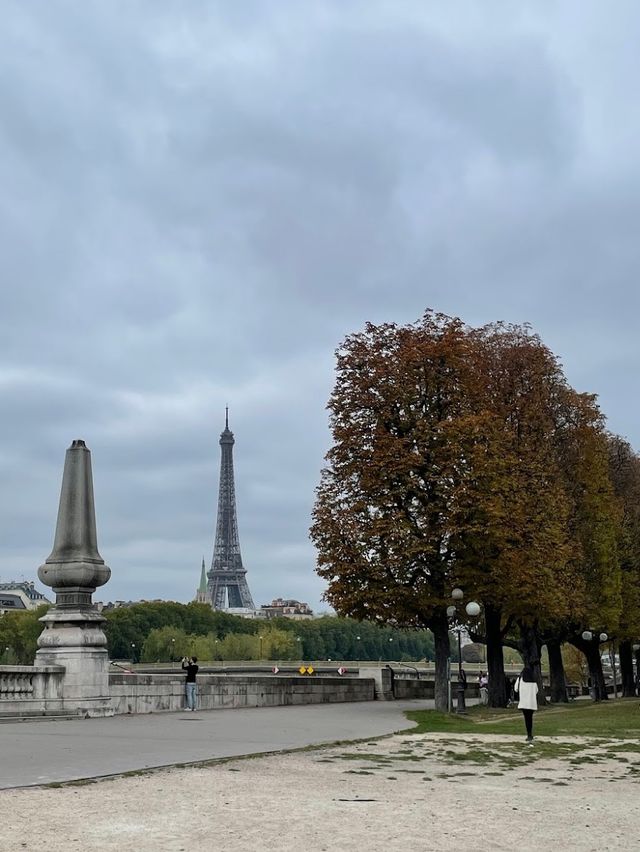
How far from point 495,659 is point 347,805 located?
32.2 meters

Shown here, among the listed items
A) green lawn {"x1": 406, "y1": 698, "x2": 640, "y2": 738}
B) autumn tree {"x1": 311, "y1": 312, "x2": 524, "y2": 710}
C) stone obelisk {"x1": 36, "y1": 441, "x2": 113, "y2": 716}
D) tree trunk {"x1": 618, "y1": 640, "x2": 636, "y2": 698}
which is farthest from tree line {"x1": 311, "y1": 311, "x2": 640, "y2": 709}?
tree trunk {"x1": 618, "y1": 640, "x2": 636, "y2": 698}

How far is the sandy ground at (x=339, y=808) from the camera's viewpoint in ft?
30.2

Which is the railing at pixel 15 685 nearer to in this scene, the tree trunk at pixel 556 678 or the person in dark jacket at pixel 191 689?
the person in dark jacket at pixel 191 689

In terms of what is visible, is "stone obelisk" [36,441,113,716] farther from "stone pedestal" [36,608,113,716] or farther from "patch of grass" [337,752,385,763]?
"patch of grass" [337,752,385,763]

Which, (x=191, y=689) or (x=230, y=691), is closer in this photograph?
(x=191, y=689)

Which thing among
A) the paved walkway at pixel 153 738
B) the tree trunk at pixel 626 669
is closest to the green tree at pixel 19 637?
the tree trunk at pixel 626 669

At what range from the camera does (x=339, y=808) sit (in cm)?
1109

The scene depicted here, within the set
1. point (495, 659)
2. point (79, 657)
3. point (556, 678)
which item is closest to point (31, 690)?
point (79, 657)

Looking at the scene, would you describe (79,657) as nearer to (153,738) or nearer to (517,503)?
(153,738)

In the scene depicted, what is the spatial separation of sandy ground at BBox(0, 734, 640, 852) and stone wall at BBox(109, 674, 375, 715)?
14.3m

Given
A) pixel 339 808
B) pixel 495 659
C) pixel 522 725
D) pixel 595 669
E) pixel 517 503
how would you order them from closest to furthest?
pixel 339 808
pixel 522 725
pixel 517 503
pixel 495 659
pixel 595 669

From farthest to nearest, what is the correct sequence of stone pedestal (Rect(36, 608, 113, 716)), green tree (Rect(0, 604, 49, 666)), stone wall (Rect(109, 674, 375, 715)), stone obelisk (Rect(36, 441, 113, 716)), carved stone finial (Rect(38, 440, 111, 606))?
green tree (Rect(0, 604, 49, 666))
stone wall (Rect(109, 674, 375, 715))
carved stone finial (Rect(38, 440, 111, 606))
stone obelisk (Rect(36, 441, 113, 716))
stone pedestal (Rect(36, 608, 113, 716))

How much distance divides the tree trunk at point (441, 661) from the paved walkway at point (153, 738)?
13.7 feet

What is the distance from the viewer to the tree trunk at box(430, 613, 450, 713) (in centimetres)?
3581
